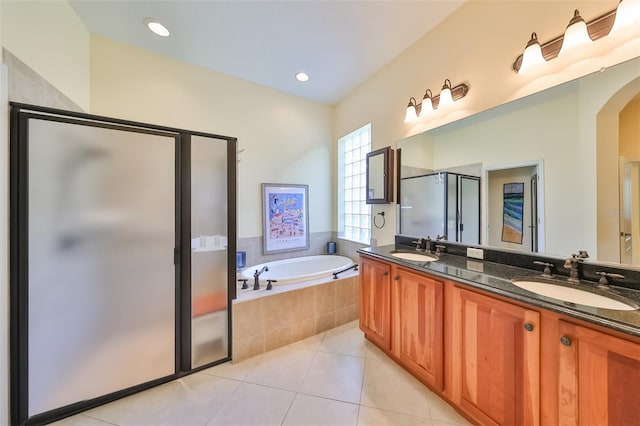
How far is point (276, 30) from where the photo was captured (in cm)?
212

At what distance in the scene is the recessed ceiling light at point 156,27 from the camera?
6.70 ft

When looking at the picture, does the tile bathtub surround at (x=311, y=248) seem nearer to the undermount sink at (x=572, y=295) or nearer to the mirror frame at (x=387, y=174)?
the mirror frame at (x=387, y=174)

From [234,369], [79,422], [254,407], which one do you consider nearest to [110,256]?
[79,422]

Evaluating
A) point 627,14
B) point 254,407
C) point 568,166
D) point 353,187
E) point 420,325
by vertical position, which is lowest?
point 254,407

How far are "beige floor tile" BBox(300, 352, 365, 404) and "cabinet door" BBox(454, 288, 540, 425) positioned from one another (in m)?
0.69

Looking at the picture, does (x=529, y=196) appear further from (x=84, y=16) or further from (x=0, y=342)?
(x=84, y=16)

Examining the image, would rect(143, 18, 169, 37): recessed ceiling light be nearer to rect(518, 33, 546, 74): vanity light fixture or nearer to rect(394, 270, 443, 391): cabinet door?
rect(518, 33, 546, 74): vanity light fixture

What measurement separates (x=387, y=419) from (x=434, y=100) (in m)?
2.54

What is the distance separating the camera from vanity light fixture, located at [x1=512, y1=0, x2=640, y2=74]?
111cm

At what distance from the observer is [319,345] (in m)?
2.15

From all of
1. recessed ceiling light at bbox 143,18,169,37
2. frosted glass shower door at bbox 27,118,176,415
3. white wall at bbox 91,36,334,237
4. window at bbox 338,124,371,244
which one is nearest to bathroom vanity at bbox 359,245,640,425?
window at bbox 338,124,371,244

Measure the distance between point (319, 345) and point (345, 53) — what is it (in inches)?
120

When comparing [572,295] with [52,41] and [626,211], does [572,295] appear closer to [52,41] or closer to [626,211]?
[626,211]

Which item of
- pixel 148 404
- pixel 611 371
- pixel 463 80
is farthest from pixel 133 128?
pixel 611 371
